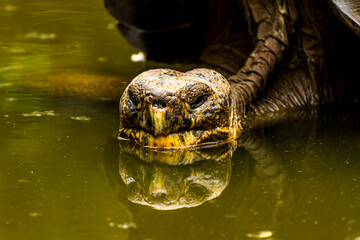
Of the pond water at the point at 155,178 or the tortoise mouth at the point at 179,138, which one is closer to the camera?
the pond water at the point at 155,178

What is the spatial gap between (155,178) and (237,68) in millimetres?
2084

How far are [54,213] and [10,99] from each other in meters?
1.84

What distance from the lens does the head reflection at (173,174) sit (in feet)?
9.61

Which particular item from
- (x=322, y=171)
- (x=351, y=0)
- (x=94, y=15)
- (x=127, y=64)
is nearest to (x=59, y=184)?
(x=322, y=171)

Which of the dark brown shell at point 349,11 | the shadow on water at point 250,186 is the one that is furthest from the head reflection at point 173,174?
the dark brown shell at point 349,11

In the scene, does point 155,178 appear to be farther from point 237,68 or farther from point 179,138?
point 237,68

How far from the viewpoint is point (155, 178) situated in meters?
3.18

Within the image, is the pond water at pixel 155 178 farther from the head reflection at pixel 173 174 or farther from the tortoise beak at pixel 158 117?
the tortoise beak at pixel 158 117

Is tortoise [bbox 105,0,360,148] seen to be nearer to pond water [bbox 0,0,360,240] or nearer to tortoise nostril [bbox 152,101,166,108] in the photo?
tortoise nostril [bbox 152,101,166,108]

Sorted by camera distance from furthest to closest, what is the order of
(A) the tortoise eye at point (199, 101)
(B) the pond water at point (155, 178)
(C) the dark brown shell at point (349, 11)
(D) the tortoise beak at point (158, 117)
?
1. (C) the dark brown shell at point (349, 11)
2. (A) the tortoise eye at point (199, 101)
3. (D) the tortoise beak at point (158, 117)
4. (B) the pond water at point (155, 178)

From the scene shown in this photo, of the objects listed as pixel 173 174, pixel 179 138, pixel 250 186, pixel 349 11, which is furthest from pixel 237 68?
pixel 250 186

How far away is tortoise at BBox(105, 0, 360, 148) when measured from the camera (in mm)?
3564

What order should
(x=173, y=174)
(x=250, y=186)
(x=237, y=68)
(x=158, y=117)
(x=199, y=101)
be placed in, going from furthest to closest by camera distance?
1. (x=237, y=68)
2. (x=199, y=101)
3. (x=158, y=117)
4. (x=173, y=174)
5. (x=250, y=186)

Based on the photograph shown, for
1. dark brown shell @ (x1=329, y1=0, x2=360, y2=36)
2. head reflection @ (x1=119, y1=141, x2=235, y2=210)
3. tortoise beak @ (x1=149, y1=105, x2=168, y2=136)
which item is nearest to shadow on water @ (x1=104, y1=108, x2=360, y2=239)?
head reflection @ (x1=119, y1=141, x2=235, y2=210)
